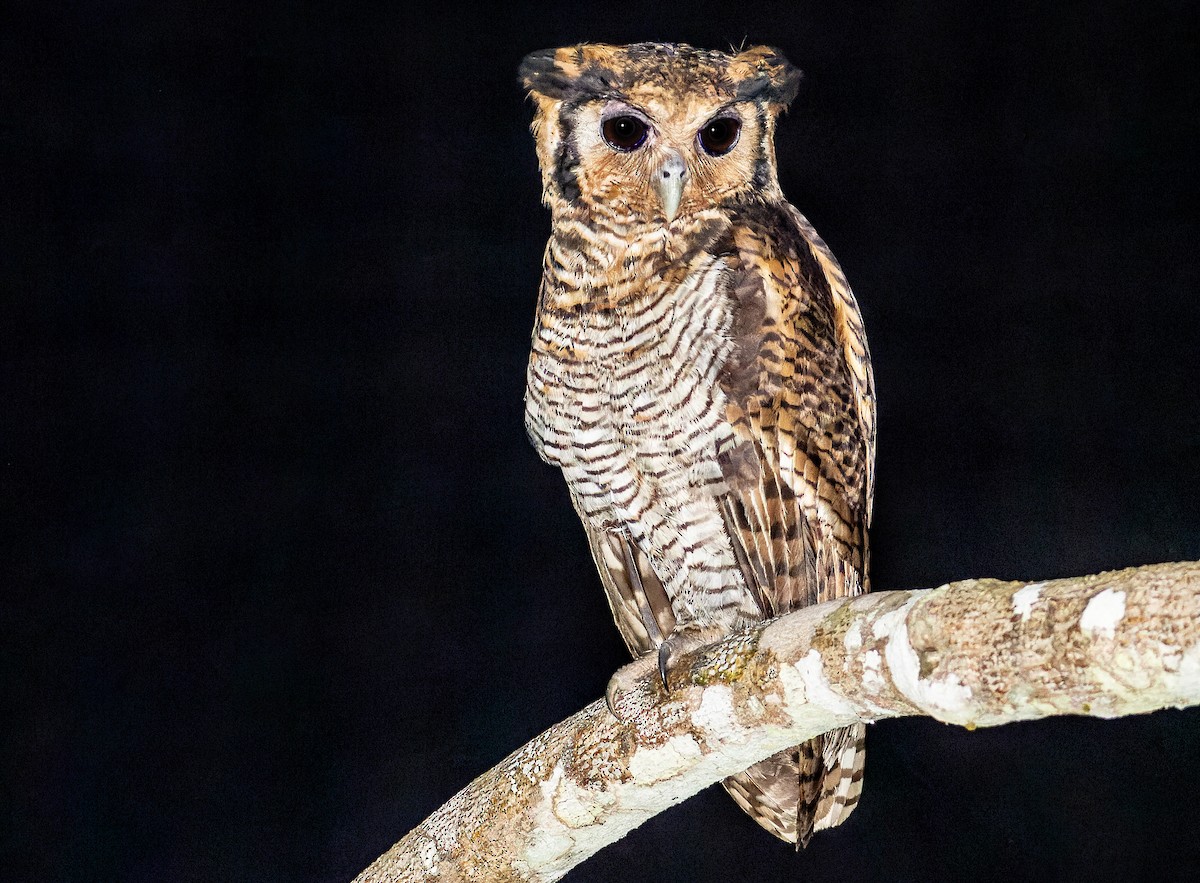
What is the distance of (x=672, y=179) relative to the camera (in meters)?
1.30

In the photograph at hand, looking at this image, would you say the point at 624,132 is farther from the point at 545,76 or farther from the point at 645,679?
the point at 645,679

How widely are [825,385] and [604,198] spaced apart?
353 millimetres

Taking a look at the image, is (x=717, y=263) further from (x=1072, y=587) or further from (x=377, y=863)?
(x=377, y=863)

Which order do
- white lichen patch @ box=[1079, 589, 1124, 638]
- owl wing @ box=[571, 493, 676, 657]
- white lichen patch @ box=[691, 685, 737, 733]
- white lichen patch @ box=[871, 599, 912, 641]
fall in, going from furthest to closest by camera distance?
owl wing @ box=[571, 493, 676, 657] → white lichen patch @ box=[691, 685, 737, 733] → white lichen patch @ box=[871, 599, 912, 641] → white lichen patch @ box=[1079, 589, 1124, 638]

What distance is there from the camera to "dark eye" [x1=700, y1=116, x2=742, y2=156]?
4.39 feet

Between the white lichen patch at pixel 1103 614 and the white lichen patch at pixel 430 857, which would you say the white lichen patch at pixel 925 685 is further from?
the white lichen patch at pixel 430 857

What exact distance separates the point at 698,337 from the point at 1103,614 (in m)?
0.61

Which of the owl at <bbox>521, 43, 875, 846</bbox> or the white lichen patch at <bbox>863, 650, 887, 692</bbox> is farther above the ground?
the owl at <bbox>521, 43, 875, 846</bbox>

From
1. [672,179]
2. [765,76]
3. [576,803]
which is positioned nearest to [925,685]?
[576,803]

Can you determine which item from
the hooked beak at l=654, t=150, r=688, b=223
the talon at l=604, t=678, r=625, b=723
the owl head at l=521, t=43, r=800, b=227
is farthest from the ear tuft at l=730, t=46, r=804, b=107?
the talon at l=604, t=678, r=625, b=723

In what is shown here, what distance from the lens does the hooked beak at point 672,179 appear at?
1.30m

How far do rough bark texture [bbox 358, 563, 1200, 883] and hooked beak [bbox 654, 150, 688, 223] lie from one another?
1.58 feet

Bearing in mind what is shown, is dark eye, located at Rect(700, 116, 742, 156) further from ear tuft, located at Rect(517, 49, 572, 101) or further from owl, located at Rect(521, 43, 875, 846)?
ear tuft, located at Rect(517, 49, 572, 101)

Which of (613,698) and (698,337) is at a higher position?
(698,337)
